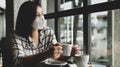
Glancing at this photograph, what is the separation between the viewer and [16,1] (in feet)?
10.9

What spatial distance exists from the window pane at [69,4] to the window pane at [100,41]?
0.77 feet

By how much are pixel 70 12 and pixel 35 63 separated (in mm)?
842

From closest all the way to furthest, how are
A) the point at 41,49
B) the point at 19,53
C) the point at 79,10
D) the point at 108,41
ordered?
1. the point at 19,53
2. the point at 41,49
3. the point at 108,41
4. the point at 79,10

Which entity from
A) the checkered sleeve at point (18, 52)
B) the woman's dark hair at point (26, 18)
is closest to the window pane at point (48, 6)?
the woman's dark hair at point (26, 18)

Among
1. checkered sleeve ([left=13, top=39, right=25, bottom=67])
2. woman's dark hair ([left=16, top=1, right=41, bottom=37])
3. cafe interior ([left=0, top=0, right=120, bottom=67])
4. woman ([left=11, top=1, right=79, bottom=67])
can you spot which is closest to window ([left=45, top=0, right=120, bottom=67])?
cafe interior ([left=0, top=0, right=120, bottom=67])

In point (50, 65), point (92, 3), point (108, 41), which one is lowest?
point (50, 65)

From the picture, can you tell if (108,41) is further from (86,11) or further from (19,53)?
(19,53)

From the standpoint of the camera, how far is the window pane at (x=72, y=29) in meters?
2.35

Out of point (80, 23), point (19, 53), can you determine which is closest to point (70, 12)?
point (80, 23)

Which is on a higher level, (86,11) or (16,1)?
(16,1)

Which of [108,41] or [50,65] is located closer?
[50,65]

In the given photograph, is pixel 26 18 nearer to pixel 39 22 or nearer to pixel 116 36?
pixel 39 22

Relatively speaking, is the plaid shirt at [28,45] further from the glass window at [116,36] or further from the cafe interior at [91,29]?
the glass window at [116,36]

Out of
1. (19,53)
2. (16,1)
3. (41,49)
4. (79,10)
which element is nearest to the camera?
(19,53)
